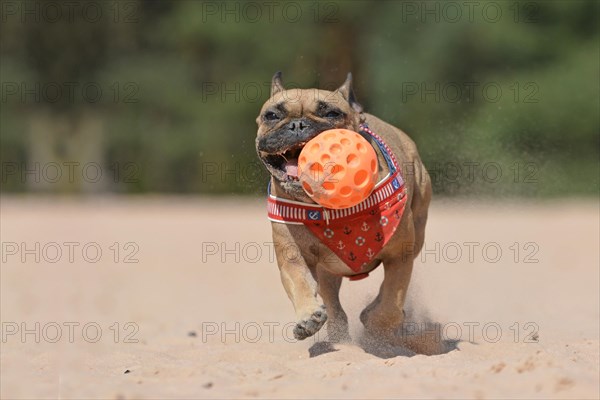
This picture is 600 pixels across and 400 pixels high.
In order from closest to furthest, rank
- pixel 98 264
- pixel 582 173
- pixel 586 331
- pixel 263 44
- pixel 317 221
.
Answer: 1. pixel 317 221
2. pixel 586 331
3. pixel 98 264
4. pixel 582 173
5. pixel 263 44

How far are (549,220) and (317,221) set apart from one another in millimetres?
15275

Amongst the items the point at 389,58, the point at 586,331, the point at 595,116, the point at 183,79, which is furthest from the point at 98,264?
the point at 183,79

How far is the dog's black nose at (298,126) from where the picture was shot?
20.9ft

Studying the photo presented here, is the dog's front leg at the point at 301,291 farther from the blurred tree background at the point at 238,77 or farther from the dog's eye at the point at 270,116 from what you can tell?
the blurred tree background at the point at 238,77

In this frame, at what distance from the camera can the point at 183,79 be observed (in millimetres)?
35156

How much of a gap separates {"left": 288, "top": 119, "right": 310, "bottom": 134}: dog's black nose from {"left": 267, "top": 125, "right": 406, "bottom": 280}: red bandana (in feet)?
1.73

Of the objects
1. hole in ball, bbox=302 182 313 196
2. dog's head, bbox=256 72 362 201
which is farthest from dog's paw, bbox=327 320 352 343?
hole in ball, bbox=302 182 313 196

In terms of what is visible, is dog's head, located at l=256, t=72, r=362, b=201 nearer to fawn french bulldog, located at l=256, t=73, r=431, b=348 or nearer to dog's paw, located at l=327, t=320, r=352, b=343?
fawn french bulldog, located at l=256, t=73, r=431, b=348

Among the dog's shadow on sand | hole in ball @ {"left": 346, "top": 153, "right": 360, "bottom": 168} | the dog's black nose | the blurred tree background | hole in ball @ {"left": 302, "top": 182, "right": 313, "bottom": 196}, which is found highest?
the dog's black nose

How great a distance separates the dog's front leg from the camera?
20.2ft

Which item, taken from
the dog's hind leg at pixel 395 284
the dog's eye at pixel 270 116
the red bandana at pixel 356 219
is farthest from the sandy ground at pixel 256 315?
the dog's eye at pixel 270 116

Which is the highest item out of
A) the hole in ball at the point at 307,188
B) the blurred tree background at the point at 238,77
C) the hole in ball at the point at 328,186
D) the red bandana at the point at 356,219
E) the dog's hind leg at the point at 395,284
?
the hole in ball at the point at 328,186

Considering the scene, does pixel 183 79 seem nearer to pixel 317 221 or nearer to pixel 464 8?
pixel 464 8

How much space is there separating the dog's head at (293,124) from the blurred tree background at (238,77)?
16363 mm
